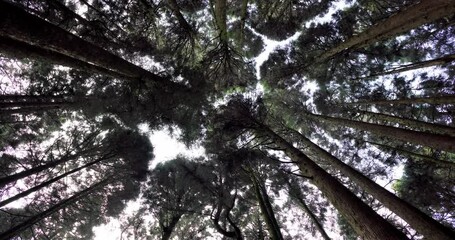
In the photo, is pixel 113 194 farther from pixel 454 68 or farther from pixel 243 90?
pixel 454 68

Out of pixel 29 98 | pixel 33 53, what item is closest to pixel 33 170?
pixel 29 98

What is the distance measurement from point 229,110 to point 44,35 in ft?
20.5

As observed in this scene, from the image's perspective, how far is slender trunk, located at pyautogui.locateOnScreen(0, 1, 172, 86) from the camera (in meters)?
3.97

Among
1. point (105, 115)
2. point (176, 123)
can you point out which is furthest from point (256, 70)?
point (105, 115)

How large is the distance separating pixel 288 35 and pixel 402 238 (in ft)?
32.2

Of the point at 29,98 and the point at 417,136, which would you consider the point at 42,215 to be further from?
the point at 417,136

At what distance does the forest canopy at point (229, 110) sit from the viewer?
7375 mm

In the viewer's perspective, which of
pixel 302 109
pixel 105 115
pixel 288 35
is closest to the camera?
pixel 288 35

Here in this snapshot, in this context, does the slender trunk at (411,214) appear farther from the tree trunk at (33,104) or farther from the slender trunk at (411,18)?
the tree trunk at (33,104)

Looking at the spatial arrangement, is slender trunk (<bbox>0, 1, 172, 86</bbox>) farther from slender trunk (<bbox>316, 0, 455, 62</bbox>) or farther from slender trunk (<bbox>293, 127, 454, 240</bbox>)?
slender trunk (<bbox>293, 127, 454, 240</bbox>)

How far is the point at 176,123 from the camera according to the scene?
36.7 feet

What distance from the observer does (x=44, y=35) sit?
4609 mm

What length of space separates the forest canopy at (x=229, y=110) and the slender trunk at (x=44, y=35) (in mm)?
46

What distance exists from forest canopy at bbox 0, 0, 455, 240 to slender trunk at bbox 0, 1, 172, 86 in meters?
0.05
